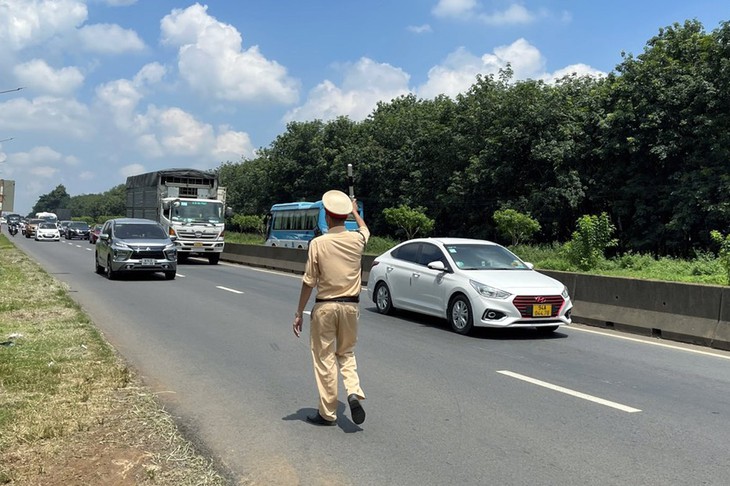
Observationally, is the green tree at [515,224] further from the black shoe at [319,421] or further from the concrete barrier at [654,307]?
the black shoe at [319,421]

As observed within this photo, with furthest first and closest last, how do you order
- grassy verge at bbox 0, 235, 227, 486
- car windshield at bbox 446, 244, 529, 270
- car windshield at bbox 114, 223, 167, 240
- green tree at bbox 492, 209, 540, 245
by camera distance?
green tree at bbox 492, 209, 540, 245 < car windshield at bbox 114, 223, 167, 240 < car windshield at bbox 446, 244, 529, 270 < grassy verge at bbox 0, 235, 227, 486

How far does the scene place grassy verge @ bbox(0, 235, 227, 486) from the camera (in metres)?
4.44

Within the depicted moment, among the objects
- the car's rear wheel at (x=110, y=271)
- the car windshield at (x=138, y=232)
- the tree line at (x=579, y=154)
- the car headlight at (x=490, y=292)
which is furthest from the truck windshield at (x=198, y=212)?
the car headlight at (x=490, y=292)

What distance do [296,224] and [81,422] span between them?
31.1 metres

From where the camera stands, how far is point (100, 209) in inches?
6654

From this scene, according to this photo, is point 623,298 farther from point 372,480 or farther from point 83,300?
point 83,300

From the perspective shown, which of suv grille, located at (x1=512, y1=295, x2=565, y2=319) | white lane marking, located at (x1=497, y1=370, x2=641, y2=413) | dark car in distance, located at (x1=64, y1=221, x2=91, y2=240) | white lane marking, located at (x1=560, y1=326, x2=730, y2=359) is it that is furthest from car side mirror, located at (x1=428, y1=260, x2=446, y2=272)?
dark car in distance, located at (x1=64, y1=221, x2=91, y2=240)

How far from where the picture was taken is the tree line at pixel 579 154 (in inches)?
1079

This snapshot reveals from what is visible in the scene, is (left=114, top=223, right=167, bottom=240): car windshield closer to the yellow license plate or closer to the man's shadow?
the yellow license plate

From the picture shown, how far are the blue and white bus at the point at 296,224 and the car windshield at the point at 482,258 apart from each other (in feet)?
65.4

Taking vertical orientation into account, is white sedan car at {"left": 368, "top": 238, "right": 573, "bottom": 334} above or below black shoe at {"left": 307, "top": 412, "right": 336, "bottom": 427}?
above

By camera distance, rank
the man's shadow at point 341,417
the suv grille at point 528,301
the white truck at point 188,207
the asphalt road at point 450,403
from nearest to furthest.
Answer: the asphalt road at point 450,403, the man's shadow at point 341,417, the suv grille at point 528,301, the white truck at point 188,207

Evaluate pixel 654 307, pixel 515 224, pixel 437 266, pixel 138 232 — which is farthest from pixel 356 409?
pixel 515 224

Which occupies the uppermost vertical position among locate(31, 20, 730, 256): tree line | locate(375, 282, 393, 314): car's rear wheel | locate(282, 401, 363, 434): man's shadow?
locate(31, 20, 730, 256): tree line
